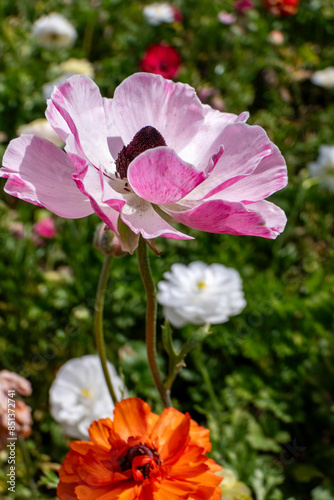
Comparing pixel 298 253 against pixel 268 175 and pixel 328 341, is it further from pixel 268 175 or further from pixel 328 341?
pixel 268 175

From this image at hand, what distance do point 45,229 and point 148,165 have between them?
1.46 metres

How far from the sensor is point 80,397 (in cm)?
107

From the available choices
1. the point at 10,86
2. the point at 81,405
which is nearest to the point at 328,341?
the point at 81,405

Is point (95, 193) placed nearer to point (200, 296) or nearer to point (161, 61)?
point (200, 296)

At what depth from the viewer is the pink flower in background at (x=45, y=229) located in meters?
1.90

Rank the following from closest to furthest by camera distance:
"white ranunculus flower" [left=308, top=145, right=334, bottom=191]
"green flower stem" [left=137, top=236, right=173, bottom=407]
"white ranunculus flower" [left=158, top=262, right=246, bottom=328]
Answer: "green flower stem" [left=137, top=236, right=173, bottom=407] → "white ranunculus flower" [left=158, top=262, right=246, bottom=328] → "white ranunculus flower" [left=308, top=145, right=334, bottom=191]

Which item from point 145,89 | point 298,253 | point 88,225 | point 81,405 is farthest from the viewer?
point 298,253

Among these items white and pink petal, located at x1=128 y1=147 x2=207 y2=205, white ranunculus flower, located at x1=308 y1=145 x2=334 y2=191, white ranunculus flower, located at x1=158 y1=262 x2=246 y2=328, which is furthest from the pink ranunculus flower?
white ranunculus flower, located at x1=308 y1=145 x2=334 y2=191

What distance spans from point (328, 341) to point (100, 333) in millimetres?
930

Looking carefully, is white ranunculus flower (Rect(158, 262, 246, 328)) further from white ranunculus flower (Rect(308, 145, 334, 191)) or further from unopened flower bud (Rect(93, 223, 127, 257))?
white ranunculus flower (Rect(308, 145, 334, 191))

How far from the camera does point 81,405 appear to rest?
41.7 inches

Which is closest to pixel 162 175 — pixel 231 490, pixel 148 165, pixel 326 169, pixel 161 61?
pixel 148 165

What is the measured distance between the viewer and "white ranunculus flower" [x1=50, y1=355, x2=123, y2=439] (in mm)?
1040

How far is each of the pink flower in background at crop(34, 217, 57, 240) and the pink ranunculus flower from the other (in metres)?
1.32
